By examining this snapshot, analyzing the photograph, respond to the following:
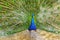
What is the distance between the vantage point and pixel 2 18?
3.06 m

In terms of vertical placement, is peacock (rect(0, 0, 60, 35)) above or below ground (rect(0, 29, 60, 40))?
above

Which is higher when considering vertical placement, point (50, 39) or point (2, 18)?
point (2, 18)

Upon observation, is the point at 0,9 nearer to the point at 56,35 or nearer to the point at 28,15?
the point at 28,15

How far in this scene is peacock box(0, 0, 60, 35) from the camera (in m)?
3.02

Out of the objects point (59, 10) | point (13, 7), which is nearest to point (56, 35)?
point (59, 10)

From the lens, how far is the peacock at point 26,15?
3.02m

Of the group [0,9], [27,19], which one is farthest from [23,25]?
[0,9]

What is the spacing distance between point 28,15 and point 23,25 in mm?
117

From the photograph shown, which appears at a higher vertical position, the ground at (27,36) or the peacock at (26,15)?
the peacock at (26,15)

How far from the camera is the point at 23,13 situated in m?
3.02

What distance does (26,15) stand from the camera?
9.91ft

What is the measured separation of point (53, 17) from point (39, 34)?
284mm

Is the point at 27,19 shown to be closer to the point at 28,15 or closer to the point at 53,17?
the point at 28,15

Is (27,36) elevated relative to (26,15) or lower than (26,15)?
lower
